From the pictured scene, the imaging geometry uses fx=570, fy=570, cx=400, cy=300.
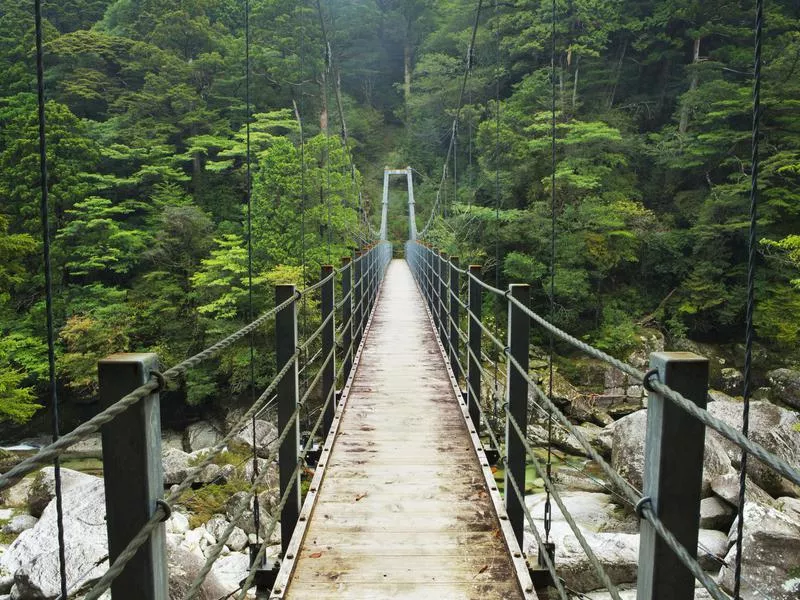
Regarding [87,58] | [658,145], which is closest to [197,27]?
[87,58]

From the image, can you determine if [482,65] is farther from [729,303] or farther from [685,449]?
[685,449]

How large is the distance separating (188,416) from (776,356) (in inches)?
523

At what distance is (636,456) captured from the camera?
645cm

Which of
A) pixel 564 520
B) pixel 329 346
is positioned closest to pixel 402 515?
pixel 329 346

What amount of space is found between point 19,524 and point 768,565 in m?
7.82

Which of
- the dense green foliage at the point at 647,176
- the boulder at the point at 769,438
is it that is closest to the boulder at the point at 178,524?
the boulder at the point at 769,438

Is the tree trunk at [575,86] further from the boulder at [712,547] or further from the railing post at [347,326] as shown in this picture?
the railing post at [347,326]

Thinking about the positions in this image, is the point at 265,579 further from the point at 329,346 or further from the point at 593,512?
the point at 593,512

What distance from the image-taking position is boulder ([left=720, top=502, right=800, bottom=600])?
432 cm

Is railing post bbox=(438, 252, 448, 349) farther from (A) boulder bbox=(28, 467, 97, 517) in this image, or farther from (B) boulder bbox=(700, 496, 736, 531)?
(A) boulder bbox=(28, 467, 97, 517)

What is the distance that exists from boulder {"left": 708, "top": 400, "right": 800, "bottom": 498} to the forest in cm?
254

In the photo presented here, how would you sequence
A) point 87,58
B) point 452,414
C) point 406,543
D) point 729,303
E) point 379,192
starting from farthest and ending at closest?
point 379,192
point 87,58
point 729,303
point 452,414
point 406,543

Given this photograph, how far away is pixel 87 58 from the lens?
1827 cm

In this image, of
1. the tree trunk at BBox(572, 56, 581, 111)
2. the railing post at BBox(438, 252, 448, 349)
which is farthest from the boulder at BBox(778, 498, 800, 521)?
the tree trunk at BBox(572, 56, 581, 111)
